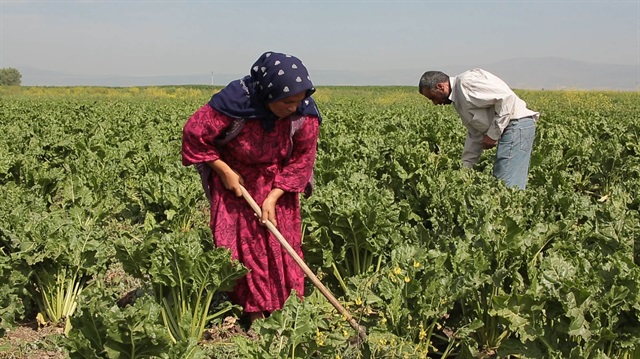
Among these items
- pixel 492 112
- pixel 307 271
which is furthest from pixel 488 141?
pixel 307 271

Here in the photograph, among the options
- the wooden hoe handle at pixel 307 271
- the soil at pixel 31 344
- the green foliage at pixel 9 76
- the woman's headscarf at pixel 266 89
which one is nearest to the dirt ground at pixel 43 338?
the soil at pixel 31 344

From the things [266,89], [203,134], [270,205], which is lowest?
[270,205]

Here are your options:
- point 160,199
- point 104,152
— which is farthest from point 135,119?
point 160,199

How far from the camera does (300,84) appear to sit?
396 cm

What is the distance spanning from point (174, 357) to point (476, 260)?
69.8 inches

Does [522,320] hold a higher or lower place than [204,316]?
higher

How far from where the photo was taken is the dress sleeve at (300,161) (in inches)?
177

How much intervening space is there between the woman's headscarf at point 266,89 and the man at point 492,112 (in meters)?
2.05

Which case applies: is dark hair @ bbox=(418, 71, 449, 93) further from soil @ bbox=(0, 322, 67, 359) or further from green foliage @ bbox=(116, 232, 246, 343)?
soil @ bbox=(0, 322, 67, 359)

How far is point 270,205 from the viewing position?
4.47m

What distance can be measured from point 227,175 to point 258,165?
27 cm

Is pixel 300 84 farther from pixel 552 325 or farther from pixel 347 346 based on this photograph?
pixel 552 325

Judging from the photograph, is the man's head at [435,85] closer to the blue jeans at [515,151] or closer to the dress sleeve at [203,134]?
the blue jeans at [515,151]

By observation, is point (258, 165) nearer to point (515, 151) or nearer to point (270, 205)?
point (270, 205)
